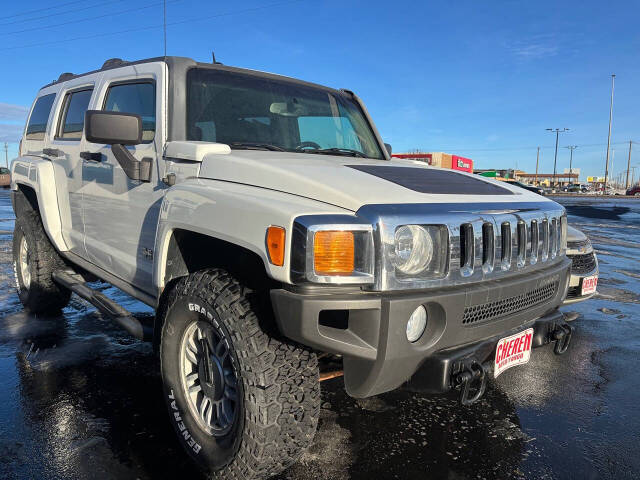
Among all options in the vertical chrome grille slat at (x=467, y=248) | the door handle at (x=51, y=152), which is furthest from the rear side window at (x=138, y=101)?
the vertical chrome grille slat at (x=467, y=248)

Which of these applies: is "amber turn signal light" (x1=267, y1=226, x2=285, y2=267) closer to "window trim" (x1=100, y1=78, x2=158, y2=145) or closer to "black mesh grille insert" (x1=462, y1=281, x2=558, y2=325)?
"black mesh grille insert" (x1=462, y1=281, x2=558, y2=325)

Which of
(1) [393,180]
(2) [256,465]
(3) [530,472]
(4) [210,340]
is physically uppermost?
(1) [393,180]

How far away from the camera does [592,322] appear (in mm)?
4957

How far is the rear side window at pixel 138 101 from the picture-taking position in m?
2.98

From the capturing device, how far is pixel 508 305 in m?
2.24

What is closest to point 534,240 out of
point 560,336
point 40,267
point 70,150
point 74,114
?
point 560,336

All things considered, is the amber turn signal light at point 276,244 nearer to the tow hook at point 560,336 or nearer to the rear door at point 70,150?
the tow hook at point 560,336

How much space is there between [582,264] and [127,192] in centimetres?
360

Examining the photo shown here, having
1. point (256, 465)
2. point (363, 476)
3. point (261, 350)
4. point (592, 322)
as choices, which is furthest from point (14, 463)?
point (592, 322)

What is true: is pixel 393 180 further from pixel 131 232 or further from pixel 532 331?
pixel 131 232

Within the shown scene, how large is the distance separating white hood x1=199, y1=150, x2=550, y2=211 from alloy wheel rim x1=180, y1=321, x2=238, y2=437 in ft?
2.36

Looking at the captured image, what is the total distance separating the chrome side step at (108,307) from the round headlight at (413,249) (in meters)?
1.64

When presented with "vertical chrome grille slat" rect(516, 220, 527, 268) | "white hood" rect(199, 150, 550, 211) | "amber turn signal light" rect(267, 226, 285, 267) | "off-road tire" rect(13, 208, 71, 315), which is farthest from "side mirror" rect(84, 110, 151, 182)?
"off-road tire" rect(13, 208, 71, 315)

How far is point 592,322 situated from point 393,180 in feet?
12.3
